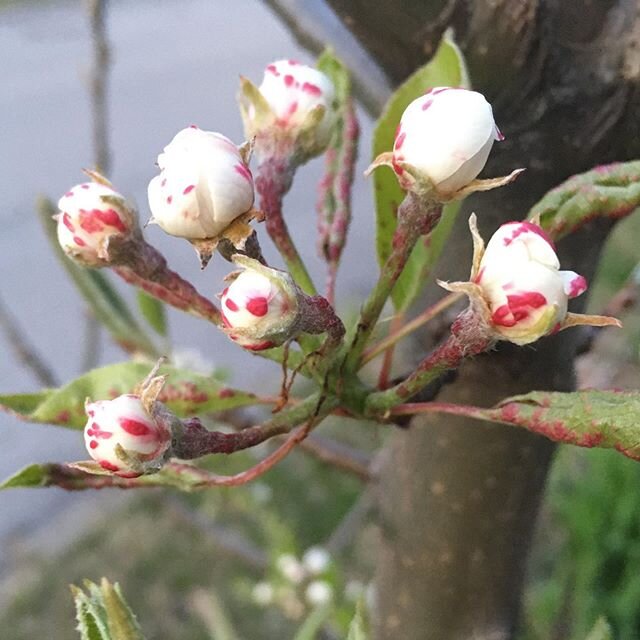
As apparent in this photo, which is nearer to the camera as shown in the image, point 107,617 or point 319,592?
point 107,617

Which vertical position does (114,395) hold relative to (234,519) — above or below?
above

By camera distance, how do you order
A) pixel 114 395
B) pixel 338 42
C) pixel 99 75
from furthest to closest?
pixel 99 75, pixel 338 42, pixel 114 395

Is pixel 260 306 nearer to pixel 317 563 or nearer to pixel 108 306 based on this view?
pixel 108 306

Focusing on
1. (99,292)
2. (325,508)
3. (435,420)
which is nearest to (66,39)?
(325,508)

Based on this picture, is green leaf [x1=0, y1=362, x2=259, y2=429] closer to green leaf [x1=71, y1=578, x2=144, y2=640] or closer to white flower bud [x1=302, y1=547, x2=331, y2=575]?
green leaf [x1=71, y1=578, x2=144, y2=640]

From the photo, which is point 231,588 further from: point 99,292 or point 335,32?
point 335,32

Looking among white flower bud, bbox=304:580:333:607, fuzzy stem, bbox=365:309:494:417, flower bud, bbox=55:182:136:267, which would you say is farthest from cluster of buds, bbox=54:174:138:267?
white flower bud, bbox=304:580:333:607

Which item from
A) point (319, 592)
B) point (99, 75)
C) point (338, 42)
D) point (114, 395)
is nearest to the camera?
point (114, 395)

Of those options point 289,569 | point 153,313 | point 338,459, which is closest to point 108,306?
point 153,313
